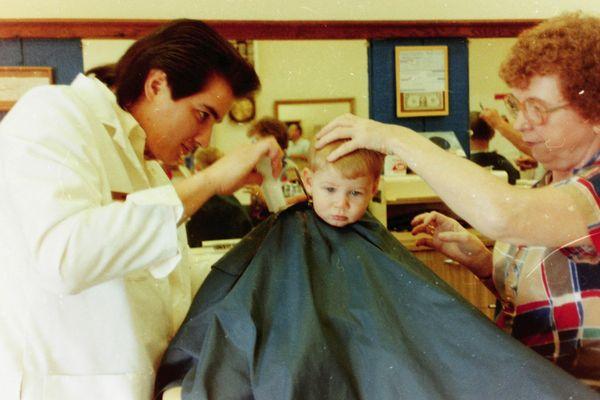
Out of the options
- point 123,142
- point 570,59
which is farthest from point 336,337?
point 570,59

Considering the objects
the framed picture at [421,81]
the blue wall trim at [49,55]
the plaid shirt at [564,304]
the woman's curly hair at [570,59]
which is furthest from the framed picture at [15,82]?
the plaid shirt at [564,304]

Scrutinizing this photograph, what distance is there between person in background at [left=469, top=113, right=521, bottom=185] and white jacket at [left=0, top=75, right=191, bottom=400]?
1549mm

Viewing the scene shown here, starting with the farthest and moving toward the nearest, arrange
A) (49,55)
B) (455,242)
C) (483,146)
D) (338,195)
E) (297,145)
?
1. (483,146)
2. (297,145)
3. (49,55)
4. (455,242)
5. (338,195)

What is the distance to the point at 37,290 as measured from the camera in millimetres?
1056

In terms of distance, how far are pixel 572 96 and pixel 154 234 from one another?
95cm

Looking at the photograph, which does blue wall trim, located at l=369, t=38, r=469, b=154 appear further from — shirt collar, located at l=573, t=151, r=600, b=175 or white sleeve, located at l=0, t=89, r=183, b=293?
white sleeve, located at l=0, t=89, r=183, b=293

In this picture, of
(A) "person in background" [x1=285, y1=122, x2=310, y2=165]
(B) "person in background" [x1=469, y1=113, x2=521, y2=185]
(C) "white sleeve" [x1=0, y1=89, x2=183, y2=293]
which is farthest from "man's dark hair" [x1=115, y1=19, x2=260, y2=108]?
(B) "person in background" [x1=469, y1=113, x2=521, y2=185]

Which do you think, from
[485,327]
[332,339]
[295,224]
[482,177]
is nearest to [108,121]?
[295,224]

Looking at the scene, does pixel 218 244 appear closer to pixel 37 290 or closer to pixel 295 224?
pixel 295 224

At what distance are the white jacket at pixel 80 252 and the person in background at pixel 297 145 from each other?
75 centimetres

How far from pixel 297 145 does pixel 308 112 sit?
0.71 feet

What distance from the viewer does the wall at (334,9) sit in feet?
6.37

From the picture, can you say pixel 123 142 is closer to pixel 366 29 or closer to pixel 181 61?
pixel 181 61

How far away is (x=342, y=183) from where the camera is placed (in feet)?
4.54
